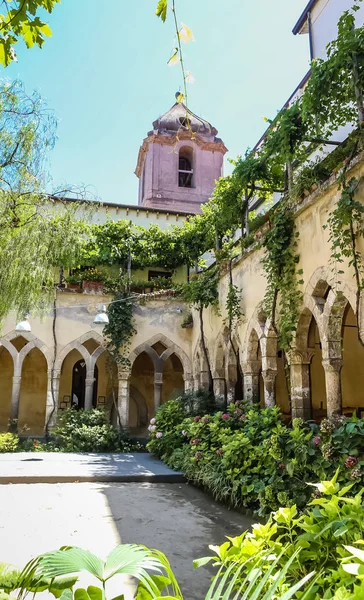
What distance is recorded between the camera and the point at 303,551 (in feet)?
6.55

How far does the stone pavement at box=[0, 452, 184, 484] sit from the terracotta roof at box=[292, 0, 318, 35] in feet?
33.2

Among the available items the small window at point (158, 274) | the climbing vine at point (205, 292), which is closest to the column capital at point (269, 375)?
the climbing vine at point (205, 292)

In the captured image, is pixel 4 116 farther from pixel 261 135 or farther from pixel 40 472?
pixel 261 135

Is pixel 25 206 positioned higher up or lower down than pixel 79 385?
higher up

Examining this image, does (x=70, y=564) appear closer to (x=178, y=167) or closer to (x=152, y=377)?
(x=152, y=377)

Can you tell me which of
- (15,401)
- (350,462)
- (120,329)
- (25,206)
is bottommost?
(350,462)

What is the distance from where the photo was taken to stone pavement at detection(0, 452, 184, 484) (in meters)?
6.45

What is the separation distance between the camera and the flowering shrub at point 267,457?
4086mm

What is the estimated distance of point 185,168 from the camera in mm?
19719

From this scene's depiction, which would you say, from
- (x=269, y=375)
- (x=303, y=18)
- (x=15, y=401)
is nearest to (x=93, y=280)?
(x=15, y=401)

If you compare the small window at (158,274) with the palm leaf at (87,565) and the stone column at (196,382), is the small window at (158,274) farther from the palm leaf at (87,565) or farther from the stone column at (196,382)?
the palm leaf at (87,565)

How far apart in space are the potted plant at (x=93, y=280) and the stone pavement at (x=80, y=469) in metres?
4.27

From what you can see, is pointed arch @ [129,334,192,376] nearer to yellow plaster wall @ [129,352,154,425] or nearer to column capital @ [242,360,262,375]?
yellow plaster wall @ [129,352,154,425]

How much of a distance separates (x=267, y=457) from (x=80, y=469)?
3.49 m
